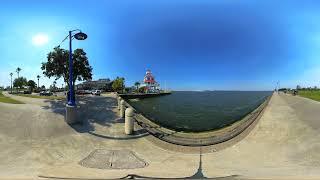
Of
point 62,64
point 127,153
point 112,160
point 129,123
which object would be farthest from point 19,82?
point 112,160

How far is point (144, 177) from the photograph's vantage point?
363 inches

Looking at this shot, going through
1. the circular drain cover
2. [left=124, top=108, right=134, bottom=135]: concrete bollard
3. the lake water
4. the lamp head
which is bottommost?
the lake water

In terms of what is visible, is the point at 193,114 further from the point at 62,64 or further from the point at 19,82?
the point at 19,82

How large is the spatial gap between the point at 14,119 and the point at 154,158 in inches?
323

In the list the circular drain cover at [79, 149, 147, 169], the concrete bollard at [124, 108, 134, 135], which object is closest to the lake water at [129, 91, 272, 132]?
the concrete bollard at [124, 108, 134, 135]

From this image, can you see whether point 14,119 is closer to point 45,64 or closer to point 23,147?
point 23,147

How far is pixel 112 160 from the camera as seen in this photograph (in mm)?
11438

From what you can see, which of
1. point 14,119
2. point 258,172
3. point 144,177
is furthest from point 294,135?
point 14,119

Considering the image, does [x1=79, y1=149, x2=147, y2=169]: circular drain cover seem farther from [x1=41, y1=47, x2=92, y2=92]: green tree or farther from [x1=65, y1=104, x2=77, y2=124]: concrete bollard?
[x1=41, y1=47, x2=92, y2=92]: green tree

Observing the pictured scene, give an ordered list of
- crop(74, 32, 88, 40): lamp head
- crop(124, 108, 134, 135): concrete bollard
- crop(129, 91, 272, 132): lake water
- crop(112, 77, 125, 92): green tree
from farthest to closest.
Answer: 1. crop(112, 77, 125, 92): green tree
2. crop(129, 91, 272, 132): lake water
3. crop(74, 32, 88, 40): lamp head
4. crop(124, 108, 134, 135): concrete bollard

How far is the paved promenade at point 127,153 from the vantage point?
32.0 feet

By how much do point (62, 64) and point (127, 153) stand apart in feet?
57.0

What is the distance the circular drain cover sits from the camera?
10.8 meters

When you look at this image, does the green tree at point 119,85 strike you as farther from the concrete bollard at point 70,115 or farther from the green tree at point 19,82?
the concrete bollard at point 70,115
